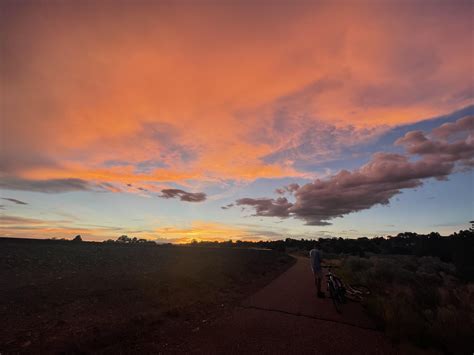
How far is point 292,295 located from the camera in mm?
13758

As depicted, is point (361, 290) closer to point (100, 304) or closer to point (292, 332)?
point (292, 332)

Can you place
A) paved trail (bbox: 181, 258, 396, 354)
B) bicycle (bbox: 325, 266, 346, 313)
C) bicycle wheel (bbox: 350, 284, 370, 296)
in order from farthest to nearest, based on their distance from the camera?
bicycle wheel (bbox: 350, 284, 370, 296) → bicycle (bbox: 325, 266, 346, 313) → paved trail (bbox: 181, 258, 396, 354)

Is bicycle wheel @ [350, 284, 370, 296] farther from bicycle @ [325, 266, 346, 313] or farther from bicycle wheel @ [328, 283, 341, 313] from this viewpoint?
bicycle wheel @ [328, 283, 341, 313]

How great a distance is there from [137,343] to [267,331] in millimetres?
3711

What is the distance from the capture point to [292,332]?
8.15 metres

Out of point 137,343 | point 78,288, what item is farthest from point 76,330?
point 78,288

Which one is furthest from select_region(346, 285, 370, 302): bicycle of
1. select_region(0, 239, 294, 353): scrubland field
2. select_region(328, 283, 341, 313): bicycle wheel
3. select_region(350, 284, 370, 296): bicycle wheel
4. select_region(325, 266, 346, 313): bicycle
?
select_region(0, 239, 294, 353): scrubland field

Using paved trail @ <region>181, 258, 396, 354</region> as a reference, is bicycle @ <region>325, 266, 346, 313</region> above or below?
above

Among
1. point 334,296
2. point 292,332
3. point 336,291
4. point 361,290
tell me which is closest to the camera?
point 292,332

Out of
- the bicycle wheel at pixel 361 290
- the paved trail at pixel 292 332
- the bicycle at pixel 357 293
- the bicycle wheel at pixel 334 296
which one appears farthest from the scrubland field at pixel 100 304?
the bicycle wheel at pixel 361 290

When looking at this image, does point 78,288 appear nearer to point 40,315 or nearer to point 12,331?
point 40,315

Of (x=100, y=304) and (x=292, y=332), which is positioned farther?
(x=100, y=304)

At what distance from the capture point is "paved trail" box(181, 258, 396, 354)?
7.03 meters

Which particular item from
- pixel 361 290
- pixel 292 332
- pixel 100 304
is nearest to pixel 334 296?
pixel 292 332
